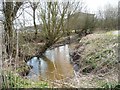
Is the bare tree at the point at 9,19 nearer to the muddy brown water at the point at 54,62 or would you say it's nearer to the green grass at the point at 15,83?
the green grass at the point at 15,83

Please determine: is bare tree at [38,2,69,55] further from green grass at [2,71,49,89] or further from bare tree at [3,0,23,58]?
green grass at [2,71,49,89]

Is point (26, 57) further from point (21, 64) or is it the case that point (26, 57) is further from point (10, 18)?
point (10, 18)

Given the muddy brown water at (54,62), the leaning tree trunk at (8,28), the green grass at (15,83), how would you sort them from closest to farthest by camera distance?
the green grass at (15,83) < the leaning tree trunk at (8,28) < the muddy brown water at (54,62)

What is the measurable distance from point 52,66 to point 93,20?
80cm

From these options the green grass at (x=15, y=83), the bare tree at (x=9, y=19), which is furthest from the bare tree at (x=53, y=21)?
the green grass at (x=15, y=83)

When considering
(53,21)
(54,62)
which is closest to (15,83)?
(54,62)

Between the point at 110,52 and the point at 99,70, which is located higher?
the point at 110,52

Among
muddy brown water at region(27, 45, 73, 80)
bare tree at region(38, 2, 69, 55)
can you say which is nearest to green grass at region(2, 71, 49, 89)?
muddy brown water at region(27, 45, 73, 80)

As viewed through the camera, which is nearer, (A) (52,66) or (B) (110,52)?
(B) (110,52)

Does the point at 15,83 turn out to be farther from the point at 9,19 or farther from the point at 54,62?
the point at 54,62

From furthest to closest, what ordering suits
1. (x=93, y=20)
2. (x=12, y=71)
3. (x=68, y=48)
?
(x=68, y=48), (x=93, y=20), (x=12, y=71)

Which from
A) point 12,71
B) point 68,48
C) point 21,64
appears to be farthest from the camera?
point 68,48

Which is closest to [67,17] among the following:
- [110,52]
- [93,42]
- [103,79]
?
[93,42]

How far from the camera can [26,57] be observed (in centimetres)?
233
